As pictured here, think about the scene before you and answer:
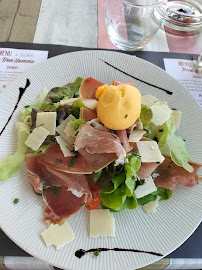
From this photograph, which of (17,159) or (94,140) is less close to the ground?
(94,140)

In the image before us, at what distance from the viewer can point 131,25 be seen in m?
1.84

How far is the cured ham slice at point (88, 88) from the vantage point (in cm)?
136

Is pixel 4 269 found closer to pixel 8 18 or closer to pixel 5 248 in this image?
pixel 5 248

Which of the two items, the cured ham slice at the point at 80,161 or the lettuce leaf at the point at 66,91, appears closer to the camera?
the cured ham slice at the point at 80,161

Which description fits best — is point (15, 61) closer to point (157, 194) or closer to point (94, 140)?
point (94, 140)

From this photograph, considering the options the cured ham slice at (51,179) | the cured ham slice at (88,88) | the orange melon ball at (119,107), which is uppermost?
the orange melon ball at (119,107)

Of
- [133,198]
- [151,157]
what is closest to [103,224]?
[133,198]

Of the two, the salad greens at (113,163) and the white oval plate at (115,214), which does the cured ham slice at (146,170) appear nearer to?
the salad greens at (113,163)

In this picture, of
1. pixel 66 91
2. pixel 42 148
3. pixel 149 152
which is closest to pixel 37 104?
pixel 66 91

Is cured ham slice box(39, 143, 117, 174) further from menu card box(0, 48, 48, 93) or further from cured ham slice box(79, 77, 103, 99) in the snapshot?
menu card box(0, 48, 48, 93)

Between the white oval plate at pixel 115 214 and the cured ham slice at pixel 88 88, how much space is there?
0.15m

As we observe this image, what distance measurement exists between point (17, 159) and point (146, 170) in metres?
0.63

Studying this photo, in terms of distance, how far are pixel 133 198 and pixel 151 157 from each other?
21 cm

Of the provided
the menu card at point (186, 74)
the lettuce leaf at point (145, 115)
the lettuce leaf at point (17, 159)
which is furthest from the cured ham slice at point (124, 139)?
the menu card at point (186, 74)
